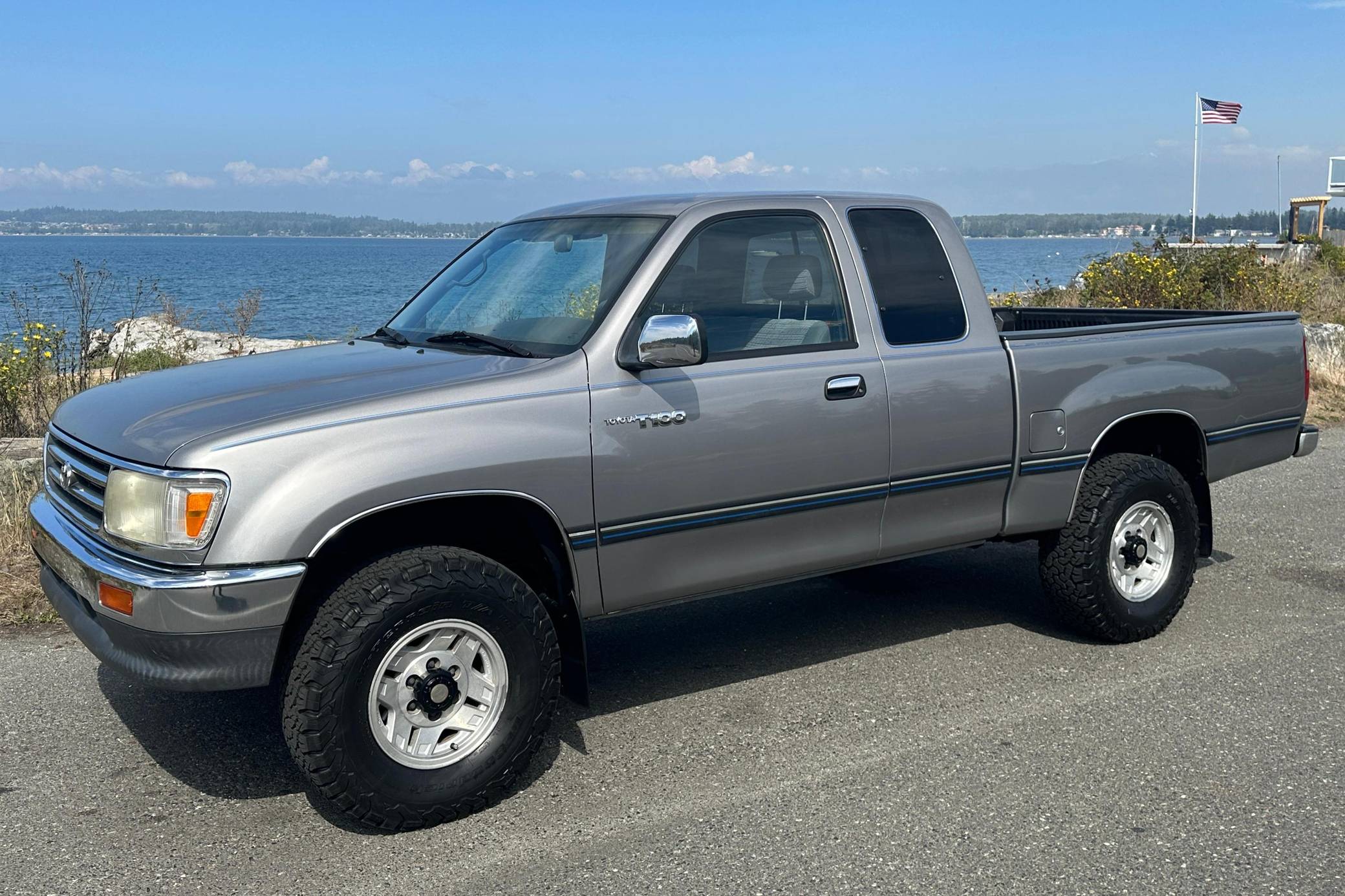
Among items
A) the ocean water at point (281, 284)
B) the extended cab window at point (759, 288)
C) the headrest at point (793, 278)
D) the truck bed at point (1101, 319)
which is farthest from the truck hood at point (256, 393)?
the ocean water at point (281, 284)

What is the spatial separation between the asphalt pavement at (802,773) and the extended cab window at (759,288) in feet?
4.97

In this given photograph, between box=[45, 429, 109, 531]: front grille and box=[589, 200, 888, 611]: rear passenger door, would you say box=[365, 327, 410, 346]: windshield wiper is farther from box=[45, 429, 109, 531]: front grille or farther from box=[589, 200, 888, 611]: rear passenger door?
box=[45, 429, 109, 531]: front grille

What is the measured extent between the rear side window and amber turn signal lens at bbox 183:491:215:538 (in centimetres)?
271

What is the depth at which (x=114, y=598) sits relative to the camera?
3680 mm

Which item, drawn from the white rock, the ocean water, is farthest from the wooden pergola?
the white rock

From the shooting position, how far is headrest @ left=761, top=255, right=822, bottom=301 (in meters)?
4.84

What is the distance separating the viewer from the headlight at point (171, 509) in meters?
3.56

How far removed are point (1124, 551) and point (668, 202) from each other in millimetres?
2728

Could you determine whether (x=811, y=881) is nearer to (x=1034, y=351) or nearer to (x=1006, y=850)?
(x=1006, y=850)

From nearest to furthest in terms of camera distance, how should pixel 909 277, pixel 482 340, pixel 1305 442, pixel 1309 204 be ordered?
pixel 482 340
pixel 909 277
pixel 1305 442
pixel 1309 204

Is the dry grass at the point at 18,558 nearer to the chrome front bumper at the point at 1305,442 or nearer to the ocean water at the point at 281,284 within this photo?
the ocean water at the point at 281,284

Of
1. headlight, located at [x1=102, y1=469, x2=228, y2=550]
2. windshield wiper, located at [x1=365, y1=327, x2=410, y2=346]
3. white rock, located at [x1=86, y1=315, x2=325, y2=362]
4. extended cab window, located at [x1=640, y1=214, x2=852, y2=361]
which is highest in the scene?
extended cab window, located at [x1=640, y1=214, x2=852, y2=361]

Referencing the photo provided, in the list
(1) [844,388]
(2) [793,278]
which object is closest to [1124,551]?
(1) [844,388]

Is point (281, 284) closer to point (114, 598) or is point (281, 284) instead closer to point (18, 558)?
point (18, 558)
